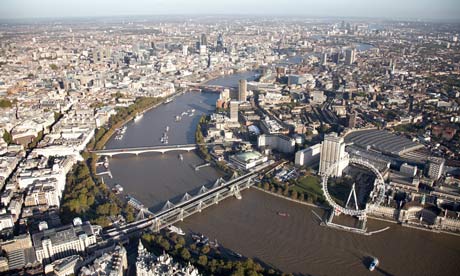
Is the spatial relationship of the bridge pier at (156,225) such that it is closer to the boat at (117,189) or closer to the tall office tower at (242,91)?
the boat at (117,189)

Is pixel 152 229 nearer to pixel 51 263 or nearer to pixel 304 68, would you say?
pixel 51 263

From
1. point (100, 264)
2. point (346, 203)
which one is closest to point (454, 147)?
point (346, 203)

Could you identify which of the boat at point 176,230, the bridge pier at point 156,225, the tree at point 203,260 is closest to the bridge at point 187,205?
the bridge pier at point 156,225

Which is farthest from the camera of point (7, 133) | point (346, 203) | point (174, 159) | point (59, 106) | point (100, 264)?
point (59, 106)

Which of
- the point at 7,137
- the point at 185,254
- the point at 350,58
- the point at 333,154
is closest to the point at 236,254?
the point at 185,254

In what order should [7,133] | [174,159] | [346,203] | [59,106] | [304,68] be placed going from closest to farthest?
[346,203] → [174,159] → [7,133] → [59,106] → [304,68]

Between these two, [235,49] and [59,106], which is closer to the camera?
[59,106]
